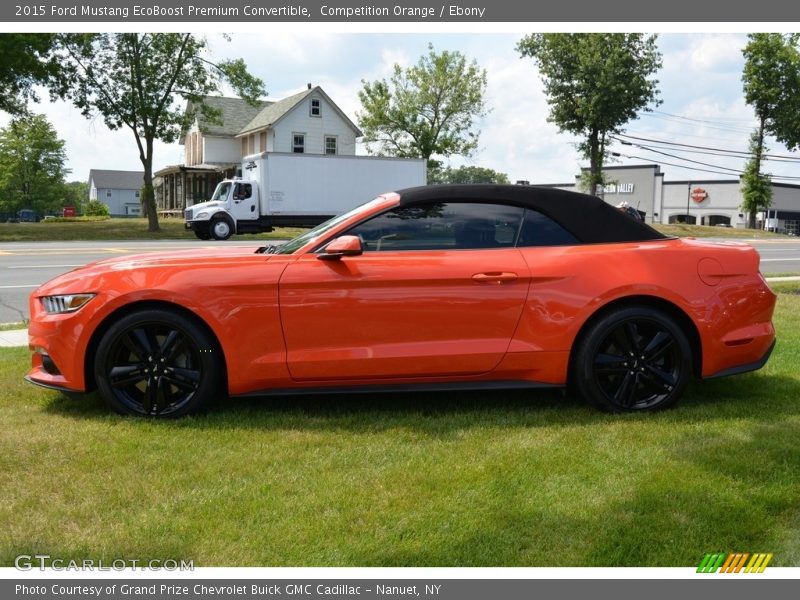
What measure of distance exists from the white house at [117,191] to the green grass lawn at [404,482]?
306 ft

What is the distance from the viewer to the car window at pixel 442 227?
4680mm

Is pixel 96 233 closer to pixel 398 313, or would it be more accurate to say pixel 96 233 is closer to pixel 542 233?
pixel 398 313

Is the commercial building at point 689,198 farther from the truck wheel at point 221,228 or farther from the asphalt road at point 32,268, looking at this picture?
the asphalt road at point 32,268

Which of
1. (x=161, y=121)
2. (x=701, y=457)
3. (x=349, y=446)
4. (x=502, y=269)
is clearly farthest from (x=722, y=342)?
(x=161, y=121)

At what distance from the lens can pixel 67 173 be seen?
89.6 m

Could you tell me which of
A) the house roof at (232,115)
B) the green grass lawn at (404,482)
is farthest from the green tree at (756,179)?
the green grass lawn at (404,482)

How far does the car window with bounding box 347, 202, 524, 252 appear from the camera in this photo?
4.68 m

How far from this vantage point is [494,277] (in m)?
4.54

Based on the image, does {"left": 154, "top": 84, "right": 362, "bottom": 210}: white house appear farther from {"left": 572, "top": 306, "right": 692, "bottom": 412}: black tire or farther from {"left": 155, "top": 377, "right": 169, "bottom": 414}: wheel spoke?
{"left": 572, "top": 306, "right": 692, "bottom": 412}: black tire

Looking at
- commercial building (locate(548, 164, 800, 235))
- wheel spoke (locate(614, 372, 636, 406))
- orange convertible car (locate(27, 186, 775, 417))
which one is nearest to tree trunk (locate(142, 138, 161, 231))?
orange convertible car (locate(27, 186, 775, 417))

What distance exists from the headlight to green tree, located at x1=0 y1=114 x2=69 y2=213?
7844 centimetres

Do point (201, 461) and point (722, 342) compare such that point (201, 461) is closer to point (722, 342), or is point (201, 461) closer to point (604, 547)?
point (604, 547)

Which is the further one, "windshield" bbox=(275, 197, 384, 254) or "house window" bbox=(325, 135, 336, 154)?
"house window" bbox=(325, 135, 336, 154)

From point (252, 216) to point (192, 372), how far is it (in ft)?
83.8
